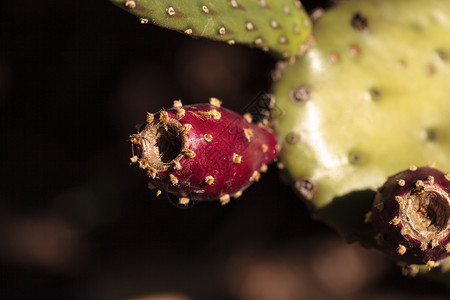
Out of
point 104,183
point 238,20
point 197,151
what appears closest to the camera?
point 197,151

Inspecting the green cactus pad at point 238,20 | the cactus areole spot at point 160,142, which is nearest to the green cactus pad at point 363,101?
the green cactus pad at point 238,20

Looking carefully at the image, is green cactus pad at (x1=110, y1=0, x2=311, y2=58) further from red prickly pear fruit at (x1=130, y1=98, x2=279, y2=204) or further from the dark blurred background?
the dark blurred background

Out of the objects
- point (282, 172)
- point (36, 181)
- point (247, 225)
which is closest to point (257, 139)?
point (282, 172)

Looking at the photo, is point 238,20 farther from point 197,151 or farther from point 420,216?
point 420,216

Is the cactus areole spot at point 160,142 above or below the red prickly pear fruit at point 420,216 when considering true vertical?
above

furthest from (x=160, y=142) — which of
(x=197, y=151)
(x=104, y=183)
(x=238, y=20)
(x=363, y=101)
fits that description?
(x=104, y=183)

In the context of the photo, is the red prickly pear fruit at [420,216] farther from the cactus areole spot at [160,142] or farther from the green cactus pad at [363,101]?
the cactus areole spot at [160,142]
